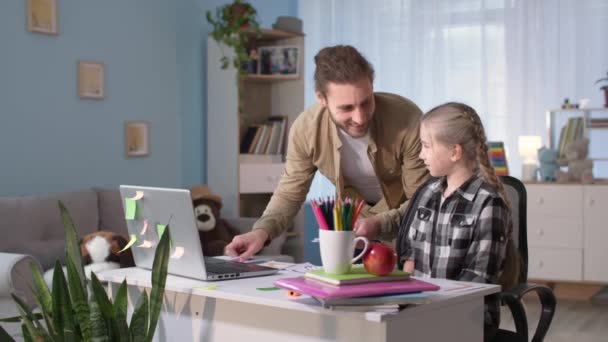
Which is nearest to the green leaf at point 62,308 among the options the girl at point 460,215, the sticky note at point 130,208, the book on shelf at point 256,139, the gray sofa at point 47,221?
the sticky note at point 130,208

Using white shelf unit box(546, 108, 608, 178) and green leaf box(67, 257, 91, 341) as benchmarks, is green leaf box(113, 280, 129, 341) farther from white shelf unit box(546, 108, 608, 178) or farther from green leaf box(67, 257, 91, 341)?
white shelf unit box(546, 108, 608, 178)

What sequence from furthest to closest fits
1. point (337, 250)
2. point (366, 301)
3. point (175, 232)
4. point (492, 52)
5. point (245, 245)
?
point (492, 52) → point (245, 245) → point (175, 232) → point (337, 250) → point (366, 301)

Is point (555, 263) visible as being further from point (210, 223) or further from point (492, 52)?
point (210, 223)

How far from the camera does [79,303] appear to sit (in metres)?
2.07

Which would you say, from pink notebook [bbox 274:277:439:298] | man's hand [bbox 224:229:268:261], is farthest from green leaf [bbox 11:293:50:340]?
pink notebook [bbox 274:277:439:298]

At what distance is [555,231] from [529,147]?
56 centimetres

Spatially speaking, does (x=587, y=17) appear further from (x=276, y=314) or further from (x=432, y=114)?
(x=276, y=314)

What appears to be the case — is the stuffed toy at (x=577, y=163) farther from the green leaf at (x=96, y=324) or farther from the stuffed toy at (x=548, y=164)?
the green leaf at (x=96, y=324)

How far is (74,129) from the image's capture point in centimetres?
470

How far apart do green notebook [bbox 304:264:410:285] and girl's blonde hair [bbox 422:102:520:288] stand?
58 cm

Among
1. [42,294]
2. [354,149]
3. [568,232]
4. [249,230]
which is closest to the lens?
[42,294]

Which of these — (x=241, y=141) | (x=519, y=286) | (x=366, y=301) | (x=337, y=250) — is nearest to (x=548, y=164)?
(x=241, y=141)

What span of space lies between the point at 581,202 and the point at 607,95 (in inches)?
27.7

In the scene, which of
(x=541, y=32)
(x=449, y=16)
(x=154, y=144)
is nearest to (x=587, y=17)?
(x=541, y=32)
